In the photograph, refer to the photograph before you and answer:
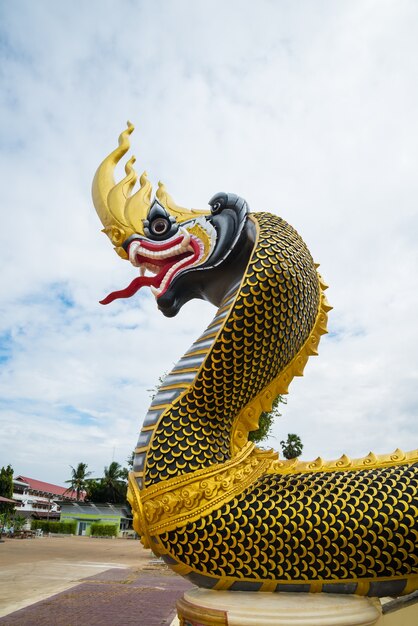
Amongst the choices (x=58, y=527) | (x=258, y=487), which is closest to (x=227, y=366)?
(x=258, y=487)

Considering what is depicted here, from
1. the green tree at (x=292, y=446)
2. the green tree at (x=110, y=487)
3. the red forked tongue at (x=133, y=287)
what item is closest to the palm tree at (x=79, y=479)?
the green tree at (x=110, y=487)

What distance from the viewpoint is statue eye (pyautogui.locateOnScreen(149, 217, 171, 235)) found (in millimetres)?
3629

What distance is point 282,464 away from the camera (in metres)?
2.86

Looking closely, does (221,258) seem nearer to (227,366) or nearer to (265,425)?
(227,366)

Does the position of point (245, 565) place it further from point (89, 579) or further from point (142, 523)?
point (89, 579)

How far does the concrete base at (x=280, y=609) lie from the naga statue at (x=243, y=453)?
55 mm

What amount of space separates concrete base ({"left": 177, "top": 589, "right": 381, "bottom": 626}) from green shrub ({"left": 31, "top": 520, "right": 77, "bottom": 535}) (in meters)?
36.4

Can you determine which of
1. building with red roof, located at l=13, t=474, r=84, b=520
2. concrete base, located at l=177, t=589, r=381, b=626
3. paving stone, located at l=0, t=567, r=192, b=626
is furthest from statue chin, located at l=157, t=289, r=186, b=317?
building with red roof, located at l=13, t=474, r=84, b=520

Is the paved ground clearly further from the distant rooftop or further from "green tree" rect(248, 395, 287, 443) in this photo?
the distant rooftop

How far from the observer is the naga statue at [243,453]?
7.95ft

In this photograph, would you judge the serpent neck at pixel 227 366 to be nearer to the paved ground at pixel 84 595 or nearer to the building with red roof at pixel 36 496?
the paved ground at pixel 84 595

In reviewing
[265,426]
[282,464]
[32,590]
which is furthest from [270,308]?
[265,426]

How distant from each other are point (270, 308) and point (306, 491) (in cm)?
114

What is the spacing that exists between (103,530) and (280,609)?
35.6m
